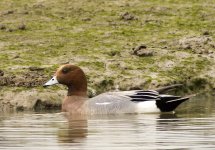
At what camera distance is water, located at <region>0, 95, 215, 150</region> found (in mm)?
11195

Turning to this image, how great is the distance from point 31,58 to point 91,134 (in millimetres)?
6619

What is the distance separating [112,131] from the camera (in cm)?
1264

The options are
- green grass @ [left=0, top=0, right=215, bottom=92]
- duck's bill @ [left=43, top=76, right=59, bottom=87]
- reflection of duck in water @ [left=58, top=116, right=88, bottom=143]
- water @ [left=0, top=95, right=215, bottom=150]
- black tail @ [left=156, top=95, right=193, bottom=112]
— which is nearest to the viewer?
water @ [left=0, top=95, right=215, bottom=150]

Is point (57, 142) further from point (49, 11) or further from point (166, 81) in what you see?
point (49, 11)

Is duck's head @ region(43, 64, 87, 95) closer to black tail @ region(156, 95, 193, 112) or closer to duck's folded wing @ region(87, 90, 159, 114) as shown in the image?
duck's folded wing @ region(87, 90, 159, 114)

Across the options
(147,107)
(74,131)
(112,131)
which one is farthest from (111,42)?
(112,131)

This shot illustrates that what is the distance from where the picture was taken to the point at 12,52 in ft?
63.0

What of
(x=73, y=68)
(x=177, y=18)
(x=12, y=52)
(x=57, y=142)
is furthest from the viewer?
(x=177, y=18)

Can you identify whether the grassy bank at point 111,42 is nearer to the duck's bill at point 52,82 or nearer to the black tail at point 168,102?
the duck's bill at point 52,82

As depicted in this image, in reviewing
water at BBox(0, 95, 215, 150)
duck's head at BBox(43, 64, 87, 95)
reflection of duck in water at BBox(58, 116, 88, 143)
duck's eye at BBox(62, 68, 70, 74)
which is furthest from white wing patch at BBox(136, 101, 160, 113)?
duck's eye at BBox(62, 68, 70, 74)

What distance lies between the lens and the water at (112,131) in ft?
36.7

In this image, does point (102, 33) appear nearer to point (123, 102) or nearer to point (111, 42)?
point (111, 42)

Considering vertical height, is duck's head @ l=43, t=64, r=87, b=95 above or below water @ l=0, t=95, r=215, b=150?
above

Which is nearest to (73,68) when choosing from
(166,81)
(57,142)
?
(166,81)
